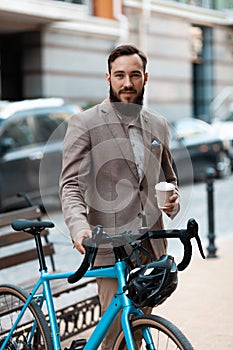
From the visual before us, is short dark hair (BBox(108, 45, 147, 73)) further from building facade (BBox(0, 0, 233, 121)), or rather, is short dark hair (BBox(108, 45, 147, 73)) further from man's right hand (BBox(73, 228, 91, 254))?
building facade (BBox(0, 0, 233, 121))

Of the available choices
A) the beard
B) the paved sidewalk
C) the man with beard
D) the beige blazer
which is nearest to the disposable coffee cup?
the man with beard

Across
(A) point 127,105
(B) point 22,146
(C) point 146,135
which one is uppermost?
(A) point 127,105

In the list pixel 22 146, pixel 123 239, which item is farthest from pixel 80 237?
pixel 22 146

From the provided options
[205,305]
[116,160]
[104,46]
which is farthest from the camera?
[104,46]

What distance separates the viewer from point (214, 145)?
18.9 meters

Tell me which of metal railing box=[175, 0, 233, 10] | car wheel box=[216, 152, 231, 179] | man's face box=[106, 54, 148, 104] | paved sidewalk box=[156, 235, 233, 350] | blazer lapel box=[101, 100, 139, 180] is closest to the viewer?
man's face box=[106, 54, 148, 104]

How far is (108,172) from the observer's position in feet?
13.2

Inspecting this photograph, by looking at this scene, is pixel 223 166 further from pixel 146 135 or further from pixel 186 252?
pixel 186 252

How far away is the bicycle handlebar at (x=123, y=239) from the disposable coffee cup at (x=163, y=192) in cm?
14

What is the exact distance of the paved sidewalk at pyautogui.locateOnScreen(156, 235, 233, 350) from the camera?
19.1 feet

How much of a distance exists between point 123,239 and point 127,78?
811mm

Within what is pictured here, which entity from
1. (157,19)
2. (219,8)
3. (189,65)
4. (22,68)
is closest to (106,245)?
(22,68)

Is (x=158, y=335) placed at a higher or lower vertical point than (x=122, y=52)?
lower

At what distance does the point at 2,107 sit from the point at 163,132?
9.00 meters
